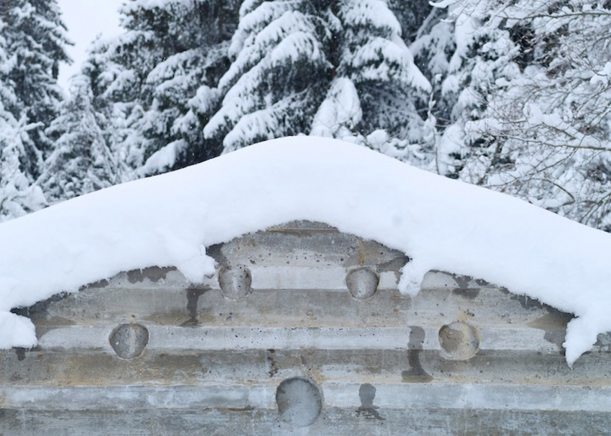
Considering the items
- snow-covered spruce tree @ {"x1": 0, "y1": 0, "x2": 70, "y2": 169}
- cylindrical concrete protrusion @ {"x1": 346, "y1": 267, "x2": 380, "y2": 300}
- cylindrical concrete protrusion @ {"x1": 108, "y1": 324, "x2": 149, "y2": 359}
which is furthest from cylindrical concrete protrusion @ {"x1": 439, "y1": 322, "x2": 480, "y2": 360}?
snow-covered spruce tree @ {"x1": 0, "y1": 0, "x2": 70, "y2": 169}

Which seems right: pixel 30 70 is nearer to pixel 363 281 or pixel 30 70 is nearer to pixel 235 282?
pixel 235 282

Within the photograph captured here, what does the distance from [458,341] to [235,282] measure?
1.07 metres

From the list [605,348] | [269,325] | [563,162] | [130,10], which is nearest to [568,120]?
[563,162]

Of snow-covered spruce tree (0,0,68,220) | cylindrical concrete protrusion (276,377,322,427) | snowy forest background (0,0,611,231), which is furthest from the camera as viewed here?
snow-covered spruce tree (0,0,68,220)

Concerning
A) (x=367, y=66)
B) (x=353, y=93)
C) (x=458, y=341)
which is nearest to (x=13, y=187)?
(x=353, y=93)

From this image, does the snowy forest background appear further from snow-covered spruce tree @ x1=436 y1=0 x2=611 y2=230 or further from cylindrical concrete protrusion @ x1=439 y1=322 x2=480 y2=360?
cylindrical concrete protrusion @ x1=439 y1=322 x2=480 y2=360

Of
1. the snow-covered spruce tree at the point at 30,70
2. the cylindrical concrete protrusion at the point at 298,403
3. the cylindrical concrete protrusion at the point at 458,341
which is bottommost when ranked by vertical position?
the cylindrical concrete protrusion at the point at 298,403

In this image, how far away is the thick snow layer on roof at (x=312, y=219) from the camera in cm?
345

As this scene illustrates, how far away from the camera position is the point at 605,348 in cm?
349

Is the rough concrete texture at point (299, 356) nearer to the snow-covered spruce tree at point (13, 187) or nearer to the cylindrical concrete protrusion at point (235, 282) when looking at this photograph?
the cylindrical concrete protrusion at point (235, 282)

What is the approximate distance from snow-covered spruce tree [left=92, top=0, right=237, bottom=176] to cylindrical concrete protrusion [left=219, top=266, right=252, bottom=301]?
12.4 meters

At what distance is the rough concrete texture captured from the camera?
11.5ft

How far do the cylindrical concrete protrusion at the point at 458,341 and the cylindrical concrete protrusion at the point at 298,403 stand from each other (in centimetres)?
65

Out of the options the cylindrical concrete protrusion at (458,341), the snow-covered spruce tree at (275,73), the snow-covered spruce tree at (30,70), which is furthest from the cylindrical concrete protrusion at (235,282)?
the snow-covered spruce tree at (30,70)
